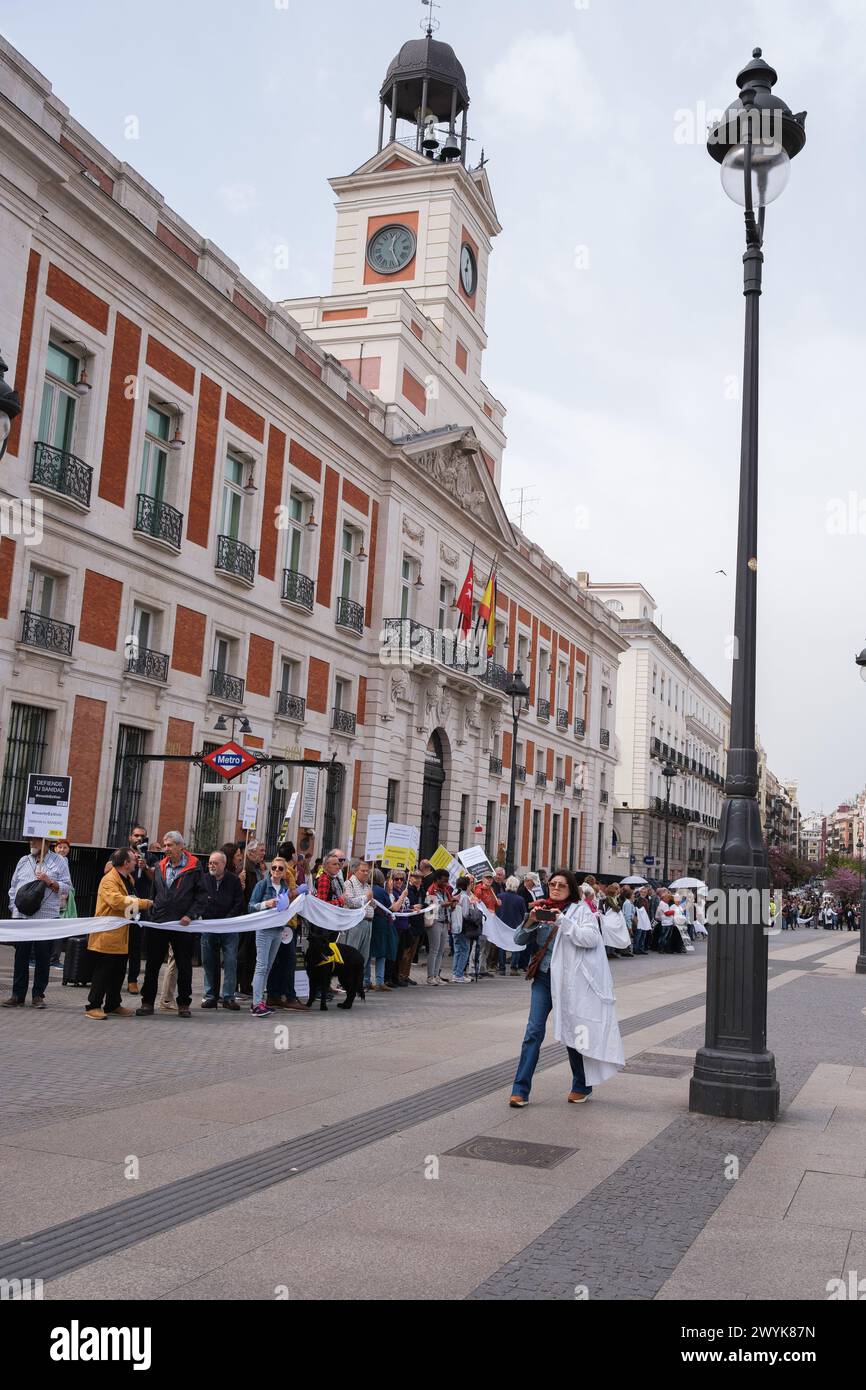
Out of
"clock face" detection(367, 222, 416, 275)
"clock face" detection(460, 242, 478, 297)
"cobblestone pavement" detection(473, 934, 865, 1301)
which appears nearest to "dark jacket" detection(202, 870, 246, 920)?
"cobblestone pavement" detection(473, 934, 865, 1301)

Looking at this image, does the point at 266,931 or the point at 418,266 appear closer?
the point at 266,931

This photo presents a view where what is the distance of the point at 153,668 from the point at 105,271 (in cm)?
783

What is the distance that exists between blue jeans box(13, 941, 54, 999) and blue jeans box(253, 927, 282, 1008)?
227 cm

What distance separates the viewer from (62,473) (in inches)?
867

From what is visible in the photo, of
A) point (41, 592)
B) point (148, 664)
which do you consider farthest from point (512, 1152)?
point (148, 664)

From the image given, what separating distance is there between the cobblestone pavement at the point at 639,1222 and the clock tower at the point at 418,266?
30050 mm

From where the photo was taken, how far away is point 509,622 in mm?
46344

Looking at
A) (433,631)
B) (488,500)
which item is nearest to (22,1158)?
(433,631)

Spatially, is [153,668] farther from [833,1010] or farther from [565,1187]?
[565,1187]

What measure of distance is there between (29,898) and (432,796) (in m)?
26.7

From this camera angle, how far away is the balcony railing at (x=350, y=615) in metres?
32.9

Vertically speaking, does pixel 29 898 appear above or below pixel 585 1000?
above

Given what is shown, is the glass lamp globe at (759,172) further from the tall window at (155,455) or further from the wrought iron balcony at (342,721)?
the wrought iron balcony at (342,721)

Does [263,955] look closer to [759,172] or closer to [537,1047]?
[537,1047]
